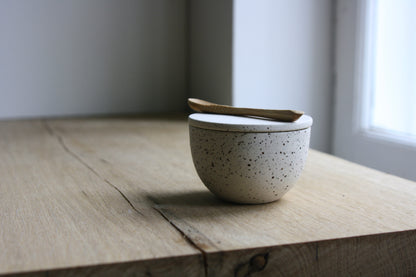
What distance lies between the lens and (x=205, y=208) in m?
0.59

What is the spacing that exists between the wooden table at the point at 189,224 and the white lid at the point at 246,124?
10cm

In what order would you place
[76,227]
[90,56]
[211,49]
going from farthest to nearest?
[90,56], [211,49], [76,227]

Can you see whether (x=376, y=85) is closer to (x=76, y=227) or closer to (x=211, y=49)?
(x=211, y=49)

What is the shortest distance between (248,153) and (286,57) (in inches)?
33.2

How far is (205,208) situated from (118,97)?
3.55 feet

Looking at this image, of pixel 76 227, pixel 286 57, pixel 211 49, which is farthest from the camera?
pixel 211 49

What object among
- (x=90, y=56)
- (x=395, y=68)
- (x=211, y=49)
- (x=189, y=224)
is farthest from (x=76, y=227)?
(x=90, y=56)

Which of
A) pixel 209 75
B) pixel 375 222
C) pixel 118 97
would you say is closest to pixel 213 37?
pixel 209 75

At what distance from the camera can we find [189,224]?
21.0 inches

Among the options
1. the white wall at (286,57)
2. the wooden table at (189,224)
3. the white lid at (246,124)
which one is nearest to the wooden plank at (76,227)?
the wooden table at (189,224)

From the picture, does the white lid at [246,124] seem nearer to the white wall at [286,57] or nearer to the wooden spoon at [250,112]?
the wooden spoon at [250,112]

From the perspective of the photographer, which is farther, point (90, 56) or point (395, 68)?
point (90, 56)

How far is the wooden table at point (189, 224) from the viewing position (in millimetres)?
454

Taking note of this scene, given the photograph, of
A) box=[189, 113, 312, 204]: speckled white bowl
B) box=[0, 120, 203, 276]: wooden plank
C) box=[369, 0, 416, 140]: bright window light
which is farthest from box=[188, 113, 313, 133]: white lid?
box=[369, 0, 416, 140]: bright window light
